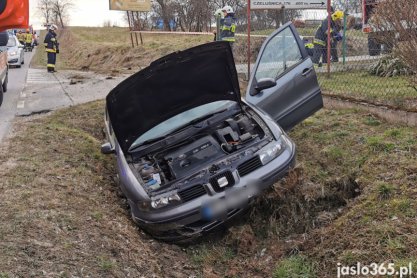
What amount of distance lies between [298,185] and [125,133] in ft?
6.68

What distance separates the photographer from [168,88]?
502 cm

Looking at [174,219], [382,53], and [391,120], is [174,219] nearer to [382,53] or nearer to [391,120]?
[391,120]

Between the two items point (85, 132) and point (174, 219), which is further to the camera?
point (85, 132)

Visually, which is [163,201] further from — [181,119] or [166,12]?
[166,12]

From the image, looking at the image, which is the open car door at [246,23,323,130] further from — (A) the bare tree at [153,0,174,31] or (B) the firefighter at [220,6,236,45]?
(A) the bare tree at [153,0,174,31]

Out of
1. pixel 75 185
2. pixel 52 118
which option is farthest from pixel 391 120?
pixel 52 118

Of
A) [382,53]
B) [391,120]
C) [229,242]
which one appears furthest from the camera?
[382,53]

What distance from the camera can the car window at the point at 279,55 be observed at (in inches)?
239

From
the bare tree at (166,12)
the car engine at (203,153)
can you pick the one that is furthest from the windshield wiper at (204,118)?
the bare tree at (166,12)

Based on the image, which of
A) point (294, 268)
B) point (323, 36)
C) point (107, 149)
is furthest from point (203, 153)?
point (323, 36)

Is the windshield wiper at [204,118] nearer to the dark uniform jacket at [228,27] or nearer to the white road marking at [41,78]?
the dark uniform jacket at [228,27]

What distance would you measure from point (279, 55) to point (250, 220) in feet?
8.65

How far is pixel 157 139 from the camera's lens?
515 cm

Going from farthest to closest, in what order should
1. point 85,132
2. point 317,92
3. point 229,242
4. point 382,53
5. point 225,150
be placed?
1. point 85,132
2. point 382,53
3. point 317,92
4. point 225,150
5. point 229,242
